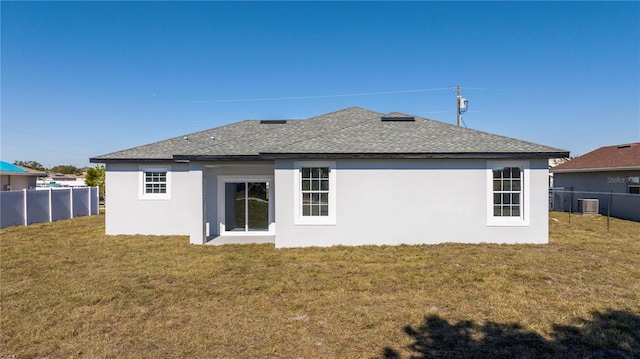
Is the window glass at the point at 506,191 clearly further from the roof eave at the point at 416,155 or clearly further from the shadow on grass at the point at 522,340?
the shadow on grass at the point at 522,340

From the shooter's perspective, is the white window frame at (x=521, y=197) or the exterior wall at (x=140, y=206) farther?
the exterior wall at (x=140, y=206)

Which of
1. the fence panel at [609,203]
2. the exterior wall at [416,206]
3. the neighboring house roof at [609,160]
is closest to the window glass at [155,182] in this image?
the exterior wall at [416,206]

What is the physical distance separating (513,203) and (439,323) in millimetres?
7268

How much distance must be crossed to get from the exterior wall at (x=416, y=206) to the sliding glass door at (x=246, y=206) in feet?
8.60

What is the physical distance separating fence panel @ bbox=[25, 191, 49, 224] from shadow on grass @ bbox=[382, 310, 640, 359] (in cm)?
1947

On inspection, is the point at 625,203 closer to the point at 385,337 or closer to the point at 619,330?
the point at 619,330

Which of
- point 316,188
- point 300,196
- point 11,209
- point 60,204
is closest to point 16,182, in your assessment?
point 60,204

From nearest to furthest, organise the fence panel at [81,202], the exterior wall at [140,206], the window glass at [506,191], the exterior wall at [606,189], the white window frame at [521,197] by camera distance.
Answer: the white window frame at [521,197]
the window glass at [506,191]
the exterior wall at [140,206]
the exterior wall at [606,189]
the fence panel at [81,202]

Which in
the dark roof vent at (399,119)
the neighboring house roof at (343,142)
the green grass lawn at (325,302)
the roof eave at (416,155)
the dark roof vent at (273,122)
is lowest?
the green grass lawn at (325,302)

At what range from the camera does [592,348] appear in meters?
4.10

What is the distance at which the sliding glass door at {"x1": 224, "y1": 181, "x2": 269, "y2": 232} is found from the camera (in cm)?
1244

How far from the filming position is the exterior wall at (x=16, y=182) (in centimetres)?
2136

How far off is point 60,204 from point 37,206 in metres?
1.65

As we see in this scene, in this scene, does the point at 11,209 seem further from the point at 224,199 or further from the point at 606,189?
the point at 606,189
